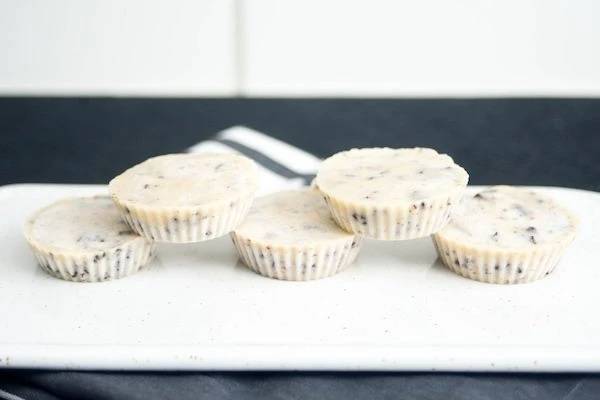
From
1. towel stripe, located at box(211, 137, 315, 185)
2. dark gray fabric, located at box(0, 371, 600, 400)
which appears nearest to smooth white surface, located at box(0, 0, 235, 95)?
towel stripe, located at box(211, 137, 315, 185)

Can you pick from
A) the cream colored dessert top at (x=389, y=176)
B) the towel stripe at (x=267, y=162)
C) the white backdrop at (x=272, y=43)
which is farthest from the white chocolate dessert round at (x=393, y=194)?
the white backdrop at (x=272, y=43)

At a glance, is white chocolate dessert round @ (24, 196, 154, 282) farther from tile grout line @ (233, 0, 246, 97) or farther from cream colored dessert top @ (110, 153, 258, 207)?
tile grout line @ (233, 0, 246, 97)

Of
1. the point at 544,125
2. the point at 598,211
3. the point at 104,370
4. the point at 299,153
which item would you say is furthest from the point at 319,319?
the point at 544,125

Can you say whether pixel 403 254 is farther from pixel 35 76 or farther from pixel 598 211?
pixel 35 76

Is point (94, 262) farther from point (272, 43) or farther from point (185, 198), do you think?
point (272, 43)

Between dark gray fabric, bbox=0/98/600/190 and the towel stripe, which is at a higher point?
the towel stripe

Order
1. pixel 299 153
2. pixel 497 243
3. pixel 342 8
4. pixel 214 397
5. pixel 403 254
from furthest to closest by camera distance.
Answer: pixel 342 8 < pixel 299 153 < pixel 403 254 < pixel 497 243 < pixel 214 397

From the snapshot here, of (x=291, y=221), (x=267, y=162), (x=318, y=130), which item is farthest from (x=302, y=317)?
(x=318, y=130)

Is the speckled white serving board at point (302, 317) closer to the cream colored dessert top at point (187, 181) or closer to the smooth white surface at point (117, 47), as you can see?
the cream colored dessert top at point (187, 181)
